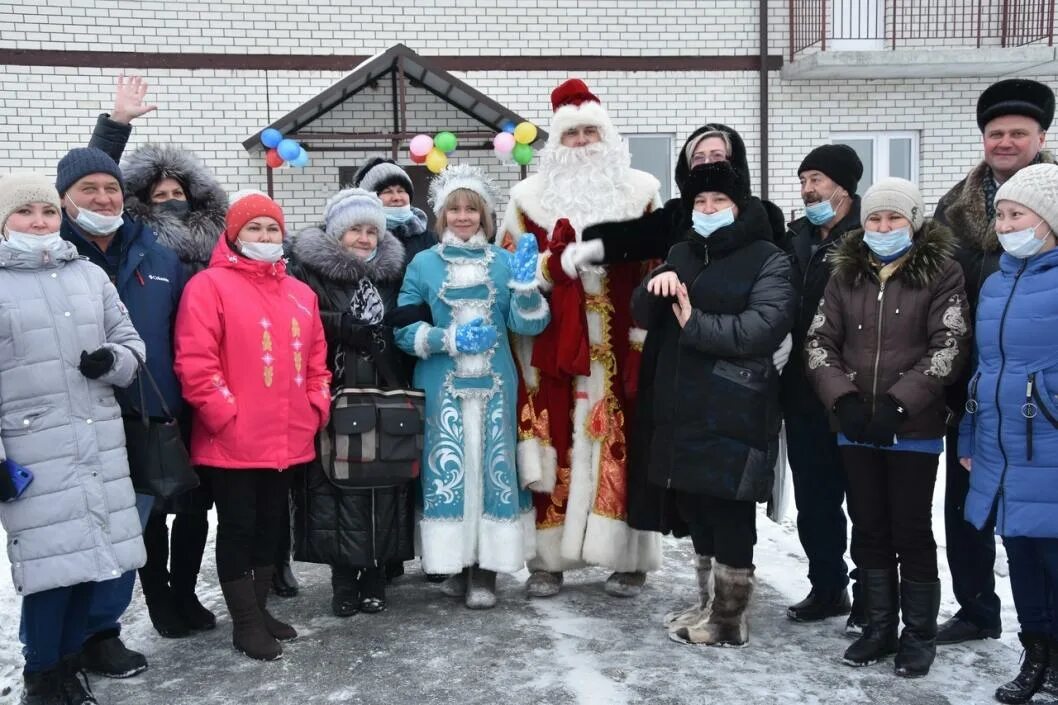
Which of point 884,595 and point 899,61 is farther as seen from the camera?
point 899,61

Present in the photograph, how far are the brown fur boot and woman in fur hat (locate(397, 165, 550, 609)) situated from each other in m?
0.84

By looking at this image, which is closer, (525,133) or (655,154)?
(525,133)

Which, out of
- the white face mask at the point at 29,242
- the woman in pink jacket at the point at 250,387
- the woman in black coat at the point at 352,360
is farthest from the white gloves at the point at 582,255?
the white face mask at the point at 29,242

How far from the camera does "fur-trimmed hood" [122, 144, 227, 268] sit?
3.65 meters

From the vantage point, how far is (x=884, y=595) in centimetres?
330

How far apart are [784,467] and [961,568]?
2.69ft

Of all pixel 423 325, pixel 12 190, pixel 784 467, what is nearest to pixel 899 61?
pixel 784 467

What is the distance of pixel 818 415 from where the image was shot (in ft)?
12.0

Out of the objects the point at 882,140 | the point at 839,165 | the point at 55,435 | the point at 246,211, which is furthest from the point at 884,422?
the point at 882,140

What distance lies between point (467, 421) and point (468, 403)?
8 cm

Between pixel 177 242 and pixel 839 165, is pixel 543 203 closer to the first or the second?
pixel 839 165

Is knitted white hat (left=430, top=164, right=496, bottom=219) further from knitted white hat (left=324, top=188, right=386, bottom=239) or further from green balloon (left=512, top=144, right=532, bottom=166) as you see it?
green balloon (left=512, top=144, right=532, bottom=166)

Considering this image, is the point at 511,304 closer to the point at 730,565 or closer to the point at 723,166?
the point at 723,166

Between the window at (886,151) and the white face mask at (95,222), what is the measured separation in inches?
327
